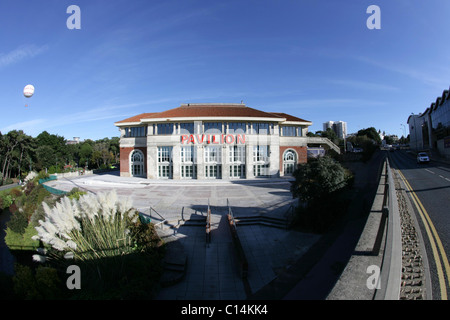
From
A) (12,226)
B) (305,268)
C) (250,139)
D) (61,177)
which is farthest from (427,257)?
(61,177)

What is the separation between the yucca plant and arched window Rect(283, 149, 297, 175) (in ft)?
99.4

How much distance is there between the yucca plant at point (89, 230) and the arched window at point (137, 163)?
2914 cm

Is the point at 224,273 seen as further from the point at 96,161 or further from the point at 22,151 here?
the point at 96,161

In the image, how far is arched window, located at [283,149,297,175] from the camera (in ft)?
111

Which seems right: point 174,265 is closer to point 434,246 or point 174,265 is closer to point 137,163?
point 434,246

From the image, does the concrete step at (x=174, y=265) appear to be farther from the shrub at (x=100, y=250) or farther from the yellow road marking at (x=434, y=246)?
the yellow road marking at (x=434, y=246)

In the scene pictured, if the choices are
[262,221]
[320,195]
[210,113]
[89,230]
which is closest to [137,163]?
[210,113]

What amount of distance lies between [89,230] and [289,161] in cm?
3175

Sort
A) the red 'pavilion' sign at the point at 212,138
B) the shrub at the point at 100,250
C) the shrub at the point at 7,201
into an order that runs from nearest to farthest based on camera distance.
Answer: the shrub at the point at 100,250
the shrub at the point at 7,201
the red 'pavilion' sign at the point at 212,138

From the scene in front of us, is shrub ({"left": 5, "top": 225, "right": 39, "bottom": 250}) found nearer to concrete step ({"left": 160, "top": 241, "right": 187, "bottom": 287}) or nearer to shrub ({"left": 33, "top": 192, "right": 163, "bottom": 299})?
shrub ({"left": 33, "top": 192, "right": 163, "bottom": 299})

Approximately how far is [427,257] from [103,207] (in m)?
10.2

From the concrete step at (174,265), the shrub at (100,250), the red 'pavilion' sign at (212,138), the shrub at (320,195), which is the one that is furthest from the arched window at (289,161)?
the shrub at (100,250)

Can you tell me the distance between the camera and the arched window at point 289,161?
3372cm

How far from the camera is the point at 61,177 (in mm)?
34656
